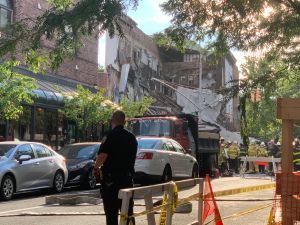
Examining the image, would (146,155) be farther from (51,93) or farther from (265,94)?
(51,93)

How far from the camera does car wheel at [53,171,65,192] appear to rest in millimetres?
16641

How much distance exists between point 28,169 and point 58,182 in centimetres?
178

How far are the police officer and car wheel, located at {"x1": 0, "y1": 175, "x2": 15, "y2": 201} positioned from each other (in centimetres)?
727

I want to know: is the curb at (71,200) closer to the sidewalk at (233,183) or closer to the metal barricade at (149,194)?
the sidewalk at (233,183)

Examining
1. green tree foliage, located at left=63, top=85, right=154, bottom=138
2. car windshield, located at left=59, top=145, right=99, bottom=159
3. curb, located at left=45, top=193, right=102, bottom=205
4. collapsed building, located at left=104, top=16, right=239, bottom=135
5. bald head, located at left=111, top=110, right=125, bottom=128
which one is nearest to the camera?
bald head, located at left=111, top=110, right=125, bottom=128

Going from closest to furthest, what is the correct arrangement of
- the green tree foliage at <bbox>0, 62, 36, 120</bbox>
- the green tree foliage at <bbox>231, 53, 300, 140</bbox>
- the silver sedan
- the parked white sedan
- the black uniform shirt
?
the black uniform shirt, the green tree foliage at <bbox>231, 53, 300, 140</bbox>, the silver sedan, the parked white sedan, the green tree foliage at <bbox>0, 62, 36, 120</bbox>

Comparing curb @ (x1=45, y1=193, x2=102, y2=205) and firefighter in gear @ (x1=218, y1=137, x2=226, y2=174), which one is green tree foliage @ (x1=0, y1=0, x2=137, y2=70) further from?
firefighter in gear @ (x1=218, y1=137, x2=226, y2=174)

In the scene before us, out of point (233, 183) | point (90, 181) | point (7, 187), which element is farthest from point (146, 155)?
point (233, 183)

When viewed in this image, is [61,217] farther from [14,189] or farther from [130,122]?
[130,122]

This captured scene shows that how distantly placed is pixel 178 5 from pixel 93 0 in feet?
7.53

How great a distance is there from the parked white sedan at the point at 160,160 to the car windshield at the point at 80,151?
1584 mm

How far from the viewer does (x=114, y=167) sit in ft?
24.7

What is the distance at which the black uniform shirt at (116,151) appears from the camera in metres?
7.50

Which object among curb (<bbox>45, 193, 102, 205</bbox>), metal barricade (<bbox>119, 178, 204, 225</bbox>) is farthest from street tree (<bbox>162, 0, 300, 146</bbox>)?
curb (<bbox>45, 193, 102, 205</bbox>)
